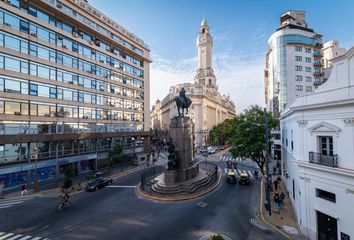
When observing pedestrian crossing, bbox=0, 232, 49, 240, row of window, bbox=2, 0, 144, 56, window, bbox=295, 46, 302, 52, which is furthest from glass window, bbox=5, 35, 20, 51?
window, bbox=295, 46, 302, 52

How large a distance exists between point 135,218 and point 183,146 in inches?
441

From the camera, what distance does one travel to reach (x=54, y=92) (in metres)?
31.9

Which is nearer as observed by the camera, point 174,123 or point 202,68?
point 174,123

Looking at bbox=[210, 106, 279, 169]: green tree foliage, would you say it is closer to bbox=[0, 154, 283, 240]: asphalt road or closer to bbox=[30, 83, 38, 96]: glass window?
bbox=[0, 154, 283, 240]: asphalt road

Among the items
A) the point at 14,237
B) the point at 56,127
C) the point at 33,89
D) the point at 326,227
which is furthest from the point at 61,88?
the point at 326,227

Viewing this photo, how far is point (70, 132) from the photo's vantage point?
110 ft

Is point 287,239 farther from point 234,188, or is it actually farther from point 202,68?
point 202,68

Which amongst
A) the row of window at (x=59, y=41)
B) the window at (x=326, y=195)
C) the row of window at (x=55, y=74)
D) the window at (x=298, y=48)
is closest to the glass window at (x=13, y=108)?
the row of window at (x=55, y=74)

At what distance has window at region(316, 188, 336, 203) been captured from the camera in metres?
12.4

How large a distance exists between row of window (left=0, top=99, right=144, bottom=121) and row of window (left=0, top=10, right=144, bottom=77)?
7.97m

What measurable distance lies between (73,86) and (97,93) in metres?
5.45

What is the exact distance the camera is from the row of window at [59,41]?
86.7 feet

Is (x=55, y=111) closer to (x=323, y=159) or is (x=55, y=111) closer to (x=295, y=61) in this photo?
(x=323, y=159)

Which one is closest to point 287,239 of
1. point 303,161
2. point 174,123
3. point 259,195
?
point 303,161
